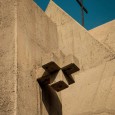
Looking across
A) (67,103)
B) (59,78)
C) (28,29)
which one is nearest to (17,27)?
(28,29)

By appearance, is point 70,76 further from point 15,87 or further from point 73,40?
→ point 73,40

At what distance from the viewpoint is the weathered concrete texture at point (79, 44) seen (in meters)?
6.22

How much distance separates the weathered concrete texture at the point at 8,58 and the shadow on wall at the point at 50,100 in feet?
2.09

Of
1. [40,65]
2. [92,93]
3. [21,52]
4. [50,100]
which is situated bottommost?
[92,93]

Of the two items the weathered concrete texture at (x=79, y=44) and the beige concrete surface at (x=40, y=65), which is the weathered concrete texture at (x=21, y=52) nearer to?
the beige concrete surface at (x=40, y=65)

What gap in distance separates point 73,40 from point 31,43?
169 cm

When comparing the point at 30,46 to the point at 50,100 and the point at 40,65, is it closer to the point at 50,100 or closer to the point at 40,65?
the point at 40,65

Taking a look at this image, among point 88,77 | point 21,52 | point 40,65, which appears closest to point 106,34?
point 88,77

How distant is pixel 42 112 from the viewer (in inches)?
191

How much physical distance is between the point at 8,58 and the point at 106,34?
2.86 meters

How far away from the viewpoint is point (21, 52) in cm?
484

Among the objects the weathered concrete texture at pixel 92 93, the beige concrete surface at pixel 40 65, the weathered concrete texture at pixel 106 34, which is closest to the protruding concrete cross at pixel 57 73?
the beige concrete surface at pixel 40 65

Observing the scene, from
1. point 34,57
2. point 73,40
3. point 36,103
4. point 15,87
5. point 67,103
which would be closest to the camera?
point 15,87

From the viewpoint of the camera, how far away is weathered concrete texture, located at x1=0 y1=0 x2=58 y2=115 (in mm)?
4449
